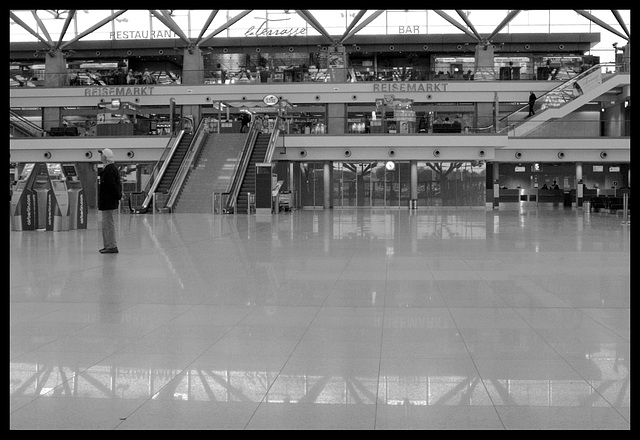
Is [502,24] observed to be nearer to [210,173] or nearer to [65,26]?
[210,173]

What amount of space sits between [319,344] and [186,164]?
30337mm

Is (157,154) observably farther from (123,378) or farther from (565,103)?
(123,378)

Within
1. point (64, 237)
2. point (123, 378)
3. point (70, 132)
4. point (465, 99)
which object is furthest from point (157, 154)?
point (123, 378)

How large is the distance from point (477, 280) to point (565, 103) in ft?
111


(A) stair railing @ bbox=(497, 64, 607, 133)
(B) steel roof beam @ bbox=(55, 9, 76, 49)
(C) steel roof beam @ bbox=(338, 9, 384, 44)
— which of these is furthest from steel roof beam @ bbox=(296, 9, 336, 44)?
(B) steel roof beam @ bbox=(55, 9, 76, 49)

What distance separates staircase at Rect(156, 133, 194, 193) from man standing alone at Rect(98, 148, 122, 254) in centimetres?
2072

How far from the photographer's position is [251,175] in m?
33.9

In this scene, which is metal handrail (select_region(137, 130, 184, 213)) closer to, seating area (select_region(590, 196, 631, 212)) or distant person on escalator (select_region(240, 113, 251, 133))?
distant person on escalator (select_region(240, 113, 251, 133))

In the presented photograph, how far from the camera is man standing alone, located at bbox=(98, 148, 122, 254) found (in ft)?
40.0

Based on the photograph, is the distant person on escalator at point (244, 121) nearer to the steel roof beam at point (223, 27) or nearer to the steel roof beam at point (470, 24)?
the steel roof beam at point (223, 27)

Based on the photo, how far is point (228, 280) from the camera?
8859mm

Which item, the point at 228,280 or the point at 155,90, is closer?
the point at 228,280

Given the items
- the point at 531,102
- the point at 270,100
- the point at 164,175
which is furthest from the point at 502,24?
the point at 164,175

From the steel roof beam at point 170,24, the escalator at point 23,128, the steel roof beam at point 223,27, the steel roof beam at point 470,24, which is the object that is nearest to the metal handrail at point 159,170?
the escalator at point 23,128
